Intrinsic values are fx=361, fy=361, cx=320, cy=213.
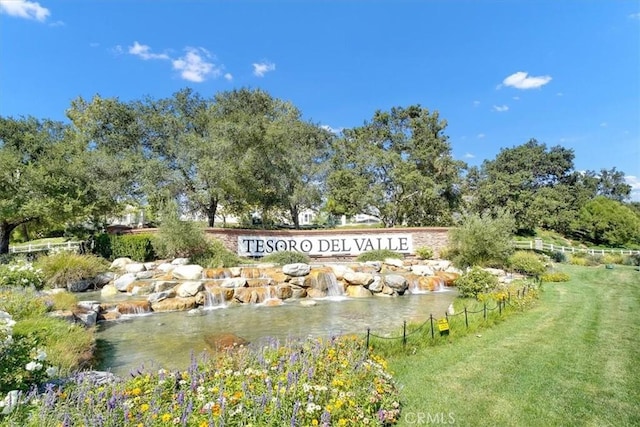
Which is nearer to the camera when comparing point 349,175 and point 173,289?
point 173,289

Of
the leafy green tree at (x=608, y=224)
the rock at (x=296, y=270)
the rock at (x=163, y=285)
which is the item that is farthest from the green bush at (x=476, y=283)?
the leafy green tree at (x=608, y=224)

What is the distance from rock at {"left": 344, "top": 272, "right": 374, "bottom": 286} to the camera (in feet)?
45.3

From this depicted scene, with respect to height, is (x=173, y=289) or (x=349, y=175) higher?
(x=349, y=175)

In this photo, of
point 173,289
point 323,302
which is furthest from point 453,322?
point 173,289

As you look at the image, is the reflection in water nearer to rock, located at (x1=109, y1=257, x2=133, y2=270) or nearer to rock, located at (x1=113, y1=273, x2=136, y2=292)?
rock, located at (x1=113, y1=273, x2=136, y2=292)

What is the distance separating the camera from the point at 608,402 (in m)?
4.27

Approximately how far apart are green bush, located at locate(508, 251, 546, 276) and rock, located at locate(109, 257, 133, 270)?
16826 mm

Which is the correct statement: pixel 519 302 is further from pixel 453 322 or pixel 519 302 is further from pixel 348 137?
pixel 348 137

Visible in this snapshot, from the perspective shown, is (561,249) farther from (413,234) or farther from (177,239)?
Answer: (177,239)

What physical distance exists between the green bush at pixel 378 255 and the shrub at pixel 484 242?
11.0 feet

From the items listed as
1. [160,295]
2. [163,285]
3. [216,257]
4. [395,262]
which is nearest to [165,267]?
[216,257]

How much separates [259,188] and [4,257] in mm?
12818

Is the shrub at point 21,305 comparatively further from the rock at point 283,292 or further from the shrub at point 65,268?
the rock at point 283,292

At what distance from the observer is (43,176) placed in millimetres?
16469
